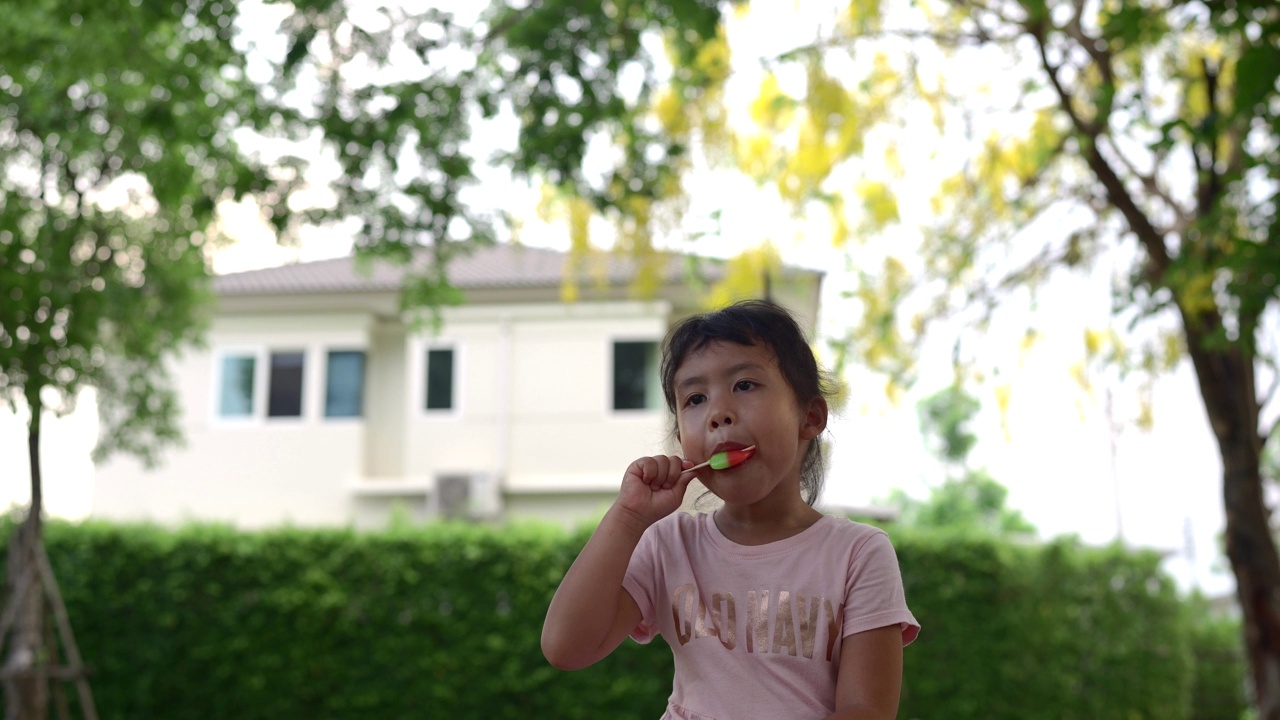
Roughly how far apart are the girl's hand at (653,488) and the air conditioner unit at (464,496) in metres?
14.0

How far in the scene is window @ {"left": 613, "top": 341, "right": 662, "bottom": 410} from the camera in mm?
15945

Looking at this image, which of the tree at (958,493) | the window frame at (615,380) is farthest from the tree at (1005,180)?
the tree at (958,493)

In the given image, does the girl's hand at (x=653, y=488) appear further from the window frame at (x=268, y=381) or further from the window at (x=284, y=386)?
the window at (x=284, y=386)

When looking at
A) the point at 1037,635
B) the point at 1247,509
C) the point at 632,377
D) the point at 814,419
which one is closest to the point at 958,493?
the point at 632,377

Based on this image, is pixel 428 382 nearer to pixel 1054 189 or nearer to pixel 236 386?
pixel 236 386

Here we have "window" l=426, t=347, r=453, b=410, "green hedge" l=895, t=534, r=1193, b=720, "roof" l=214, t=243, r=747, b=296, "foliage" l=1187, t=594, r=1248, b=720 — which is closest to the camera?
"green hedge" l=895, t=534, r=1193, b=720

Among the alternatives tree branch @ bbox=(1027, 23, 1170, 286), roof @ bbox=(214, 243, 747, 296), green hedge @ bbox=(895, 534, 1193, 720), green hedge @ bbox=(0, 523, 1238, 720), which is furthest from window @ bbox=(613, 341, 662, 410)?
tree branch @ bbox=(1027, 23, 1170, 286)

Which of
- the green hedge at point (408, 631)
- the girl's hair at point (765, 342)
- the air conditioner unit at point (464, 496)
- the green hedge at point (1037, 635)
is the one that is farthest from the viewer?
the air conditioner unit at point (464, 496)

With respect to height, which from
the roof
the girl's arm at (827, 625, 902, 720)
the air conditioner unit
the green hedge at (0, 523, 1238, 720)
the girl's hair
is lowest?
the green hedge at (0, 523, 1238, 720)

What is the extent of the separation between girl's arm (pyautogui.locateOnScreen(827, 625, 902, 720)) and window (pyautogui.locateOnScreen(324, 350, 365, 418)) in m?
15.4

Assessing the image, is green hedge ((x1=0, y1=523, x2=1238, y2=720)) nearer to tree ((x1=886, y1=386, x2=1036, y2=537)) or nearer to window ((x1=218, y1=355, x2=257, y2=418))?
window ((x1=218, y1=355, x2=257, y2=418))

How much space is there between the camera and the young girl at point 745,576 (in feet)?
4.76

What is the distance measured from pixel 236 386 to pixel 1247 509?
13624 millimetres

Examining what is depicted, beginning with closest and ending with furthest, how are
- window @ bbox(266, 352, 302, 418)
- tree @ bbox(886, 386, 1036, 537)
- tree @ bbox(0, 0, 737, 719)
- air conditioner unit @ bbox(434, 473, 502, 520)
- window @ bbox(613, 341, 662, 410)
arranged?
tree @ bbox(0, 0, 737, 719), air conditioner unit @ bbox(434, 473, 502, 520), window @ bbox(613, 341, 662, 410), window @ bbox(266, 352, 302, 418), tree @ bbox(886, 386, 1036, 537)
